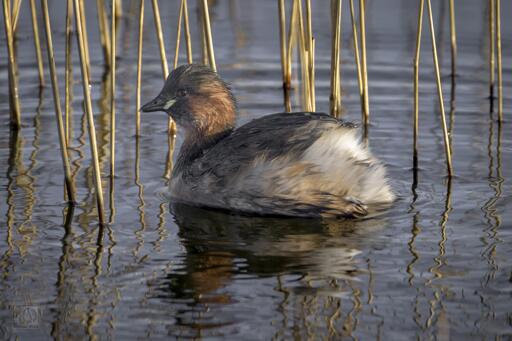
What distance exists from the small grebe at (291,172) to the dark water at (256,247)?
105mm

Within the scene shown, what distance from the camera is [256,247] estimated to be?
5.66 meters

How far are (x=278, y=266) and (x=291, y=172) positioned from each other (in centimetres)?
87

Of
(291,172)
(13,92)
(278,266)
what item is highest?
(13,92)

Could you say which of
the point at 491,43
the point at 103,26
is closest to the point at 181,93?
the point at 491,43

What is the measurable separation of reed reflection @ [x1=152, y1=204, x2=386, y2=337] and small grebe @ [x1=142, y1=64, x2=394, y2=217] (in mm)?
93

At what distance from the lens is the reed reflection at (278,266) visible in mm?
4656

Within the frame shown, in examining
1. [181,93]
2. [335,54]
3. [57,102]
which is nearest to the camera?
[57,102]

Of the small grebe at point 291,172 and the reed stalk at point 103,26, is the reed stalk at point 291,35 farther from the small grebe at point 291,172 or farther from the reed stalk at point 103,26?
the reed stalk at point 103,26

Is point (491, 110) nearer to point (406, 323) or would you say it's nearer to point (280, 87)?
point (280, 87)

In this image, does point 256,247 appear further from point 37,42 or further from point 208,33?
point 37,42

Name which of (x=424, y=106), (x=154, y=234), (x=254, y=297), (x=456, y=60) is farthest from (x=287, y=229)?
(x=456, y=60)

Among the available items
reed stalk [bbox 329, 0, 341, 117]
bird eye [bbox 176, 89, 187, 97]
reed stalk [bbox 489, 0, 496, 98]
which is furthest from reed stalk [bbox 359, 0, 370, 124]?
bird eye [bbox 176, 89, 187, 97]

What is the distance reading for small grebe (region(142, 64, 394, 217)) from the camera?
19.7 ft

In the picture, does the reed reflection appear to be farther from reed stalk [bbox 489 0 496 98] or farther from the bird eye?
reed stalk [bbox 489 0 496 98]
